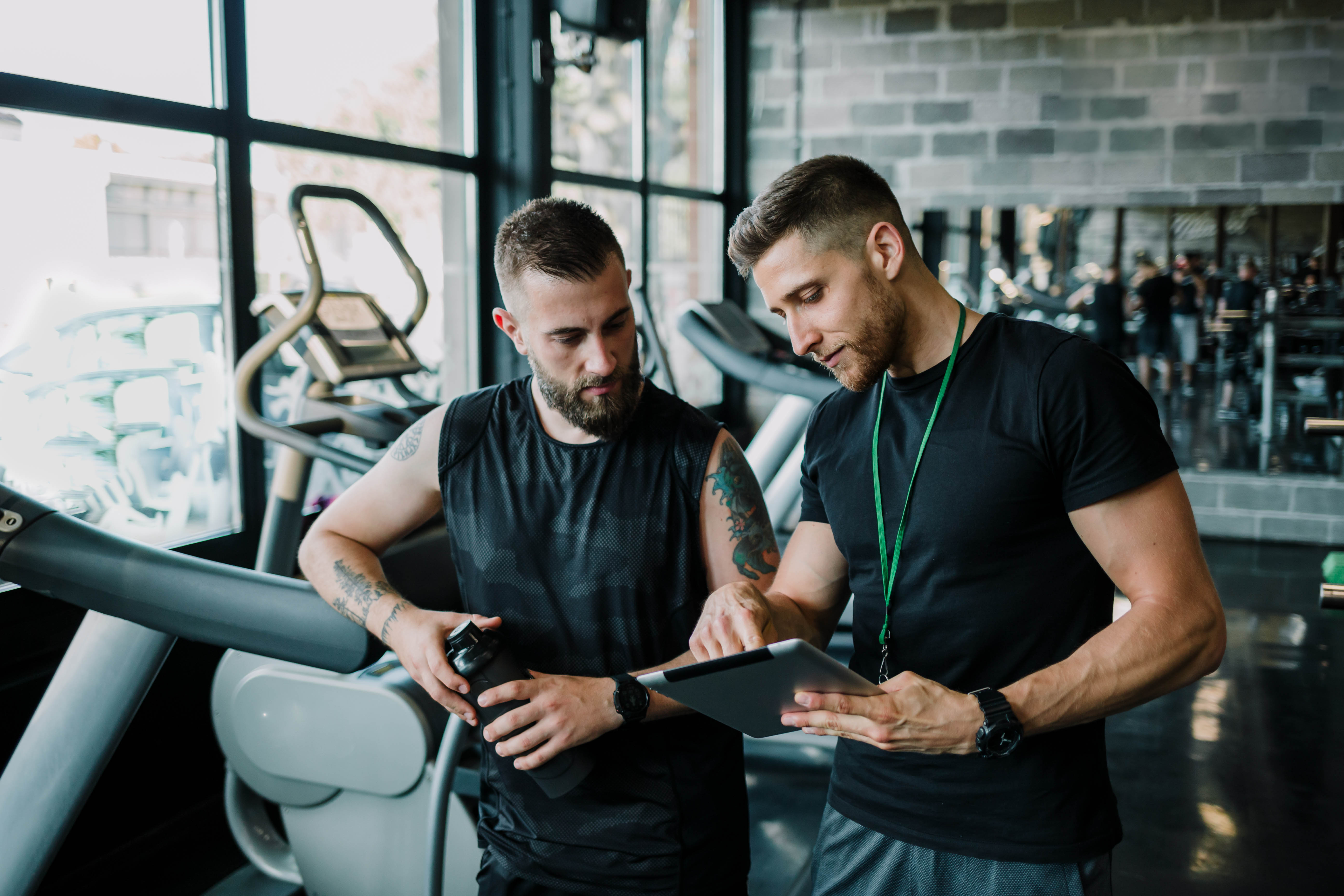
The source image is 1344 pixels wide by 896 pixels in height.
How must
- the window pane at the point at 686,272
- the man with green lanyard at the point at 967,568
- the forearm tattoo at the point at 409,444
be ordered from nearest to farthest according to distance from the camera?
the man with green lanyard at the point at 967,568 → the forearm tattoo at the point at 409,444 → the window pane at the point at 686,272

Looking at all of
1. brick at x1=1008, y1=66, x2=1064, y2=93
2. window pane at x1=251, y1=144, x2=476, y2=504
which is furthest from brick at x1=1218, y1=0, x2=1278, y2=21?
window pane at x1=251, y1=144, x2=476, y2=504

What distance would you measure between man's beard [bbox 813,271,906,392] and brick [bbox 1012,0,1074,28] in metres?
5.41

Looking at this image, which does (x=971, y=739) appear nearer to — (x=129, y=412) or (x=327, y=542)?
(x=327, y=542)

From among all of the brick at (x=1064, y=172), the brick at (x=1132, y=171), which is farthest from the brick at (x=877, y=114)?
the brick at (x=1132, y=171)

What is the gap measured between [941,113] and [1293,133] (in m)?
1.81

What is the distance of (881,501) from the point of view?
4.46 feet

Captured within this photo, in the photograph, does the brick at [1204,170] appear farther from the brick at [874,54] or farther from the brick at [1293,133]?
the brick at [874,54]

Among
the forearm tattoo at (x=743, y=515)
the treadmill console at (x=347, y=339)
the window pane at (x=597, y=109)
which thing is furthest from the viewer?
the window pane at (x=597, y=109)

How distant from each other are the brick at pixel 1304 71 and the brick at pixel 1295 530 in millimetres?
470

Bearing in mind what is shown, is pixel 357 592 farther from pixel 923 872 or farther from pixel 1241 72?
pixel 1241 72

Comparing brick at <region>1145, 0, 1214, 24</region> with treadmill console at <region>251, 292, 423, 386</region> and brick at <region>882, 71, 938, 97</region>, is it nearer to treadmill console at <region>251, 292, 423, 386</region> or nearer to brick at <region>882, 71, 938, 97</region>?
brick at <region>882, 71, 938, 97</region>

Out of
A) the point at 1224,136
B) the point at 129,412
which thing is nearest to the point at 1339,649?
the point at 1224,136

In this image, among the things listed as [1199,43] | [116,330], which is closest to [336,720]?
[116,330]

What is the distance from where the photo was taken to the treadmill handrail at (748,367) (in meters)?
3.36
